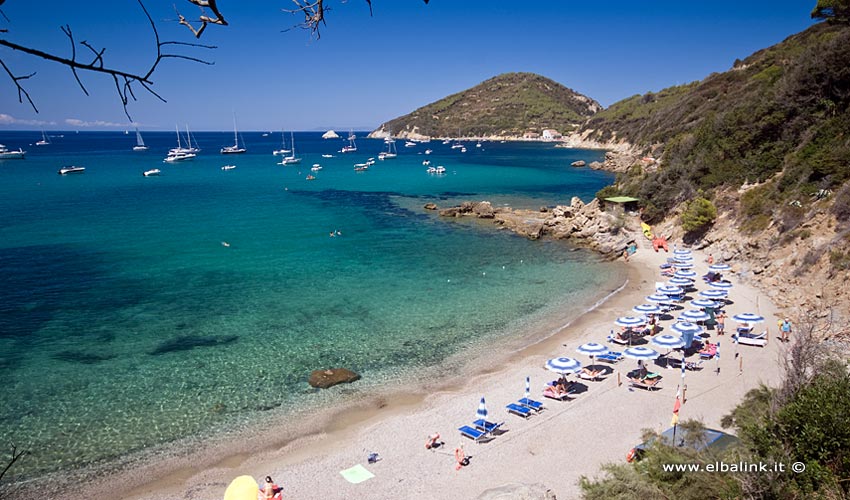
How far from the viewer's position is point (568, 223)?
41.9m

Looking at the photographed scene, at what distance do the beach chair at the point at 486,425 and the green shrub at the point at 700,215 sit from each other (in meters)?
24.2

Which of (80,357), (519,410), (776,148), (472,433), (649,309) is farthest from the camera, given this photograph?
(776,148)

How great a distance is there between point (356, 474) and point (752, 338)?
16412 millimetres

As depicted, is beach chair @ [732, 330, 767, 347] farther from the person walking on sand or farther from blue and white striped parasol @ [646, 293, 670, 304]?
blue and white striped parasol @ [646, 293, 670, 304]

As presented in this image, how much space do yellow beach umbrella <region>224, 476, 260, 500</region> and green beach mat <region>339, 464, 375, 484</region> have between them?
9.15ft

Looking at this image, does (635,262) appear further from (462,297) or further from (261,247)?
(261,247)

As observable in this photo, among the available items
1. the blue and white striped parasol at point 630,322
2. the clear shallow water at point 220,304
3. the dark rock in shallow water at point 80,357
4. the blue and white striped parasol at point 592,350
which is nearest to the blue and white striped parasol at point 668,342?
the blue and white striped parasol at point 630,322

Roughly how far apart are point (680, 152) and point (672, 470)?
38250 millimetres

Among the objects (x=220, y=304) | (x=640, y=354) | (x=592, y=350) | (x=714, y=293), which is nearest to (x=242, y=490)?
(x=592, y=350)

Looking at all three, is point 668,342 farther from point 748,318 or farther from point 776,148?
point 776,148

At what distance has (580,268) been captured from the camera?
32031 millimetres

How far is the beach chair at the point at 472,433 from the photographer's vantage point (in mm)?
14237

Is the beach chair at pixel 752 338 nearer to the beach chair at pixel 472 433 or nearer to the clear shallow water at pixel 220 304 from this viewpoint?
the clear shallow water at pixel 220 304

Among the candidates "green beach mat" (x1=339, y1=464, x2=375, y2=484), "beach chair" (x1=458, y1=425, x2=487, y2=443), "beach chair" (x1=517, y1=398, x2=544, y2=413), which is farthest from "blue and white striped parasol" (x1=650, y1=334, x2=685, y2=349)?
"green beach mat" (x1=339, y1=464, x2=375, y2=484)
